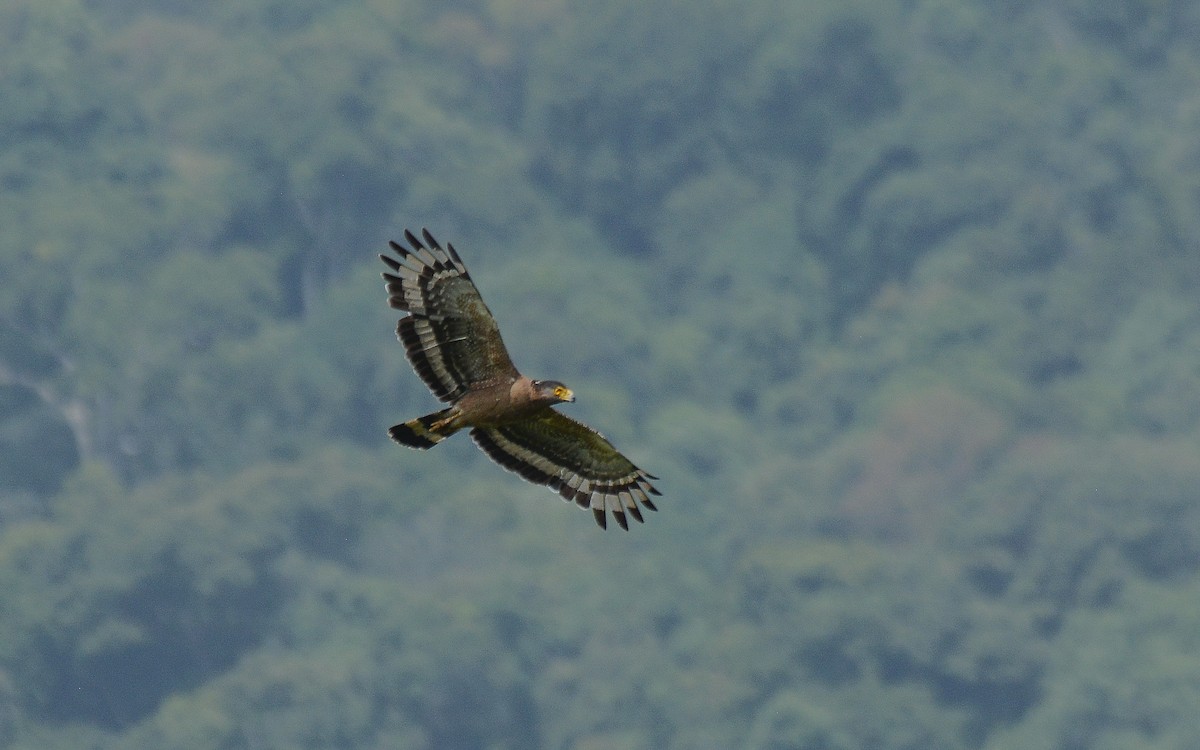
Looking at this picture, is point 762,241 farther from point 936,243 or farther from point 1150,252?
point 1150,252

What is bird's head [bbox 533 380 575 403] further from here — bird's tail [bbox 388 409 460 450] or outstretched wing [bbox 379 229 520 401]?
bird's tail [bbox 388 409 460 450]

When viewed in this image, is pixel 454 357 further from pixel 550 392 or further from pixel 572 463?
pixel 572 463

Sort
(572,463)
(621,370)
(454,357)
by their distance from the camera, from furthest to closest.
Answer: (621,370) → (572,463) → (454,357)

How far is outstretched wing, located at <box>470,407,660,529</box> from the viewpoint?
22.2m

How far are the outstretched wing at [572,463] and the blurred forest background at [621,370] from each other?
49.8 m

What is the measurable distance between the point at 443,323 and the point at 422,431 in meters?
0.96

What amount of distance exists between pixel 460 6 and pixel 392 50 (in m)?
10.3

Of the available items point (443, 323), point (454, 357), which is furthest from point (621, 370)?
point (443, 323)

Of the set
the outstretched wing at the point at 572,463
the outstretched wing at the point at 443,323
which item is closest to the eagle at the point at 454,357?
the outstretched wing at the point at 443,323

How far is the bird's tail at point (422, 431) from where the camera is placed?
2091cm

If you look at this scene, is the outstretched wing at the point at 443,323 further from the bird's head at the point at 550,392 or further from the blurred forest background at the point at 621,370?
the blurred forest background at the point at 621,370

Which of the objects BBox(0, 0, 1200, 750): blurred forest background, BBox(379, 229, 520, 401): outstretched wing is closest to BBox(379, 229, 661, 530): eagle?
BBox(379, 229, 520, 401): outstretched wing

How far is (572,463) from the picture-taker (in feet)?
73.9

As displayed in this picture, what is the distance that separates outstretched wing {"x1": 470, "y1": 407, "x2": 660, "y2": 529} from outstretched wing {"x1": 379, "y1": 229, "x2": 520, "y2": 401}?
95 centimetres
